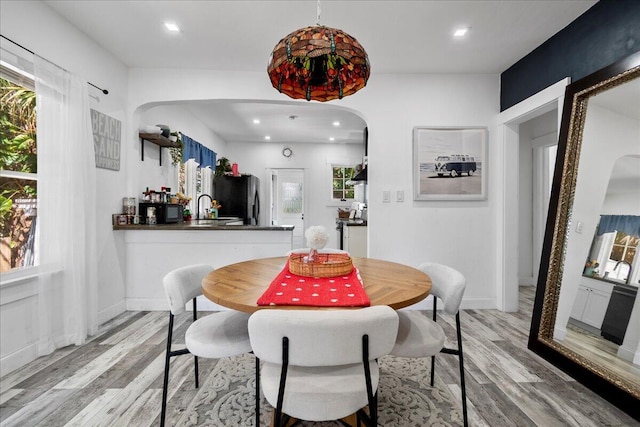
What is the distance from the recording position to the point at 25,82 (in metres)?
2.24

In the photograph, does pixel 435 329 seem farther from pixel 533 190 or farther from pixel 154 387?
pixel 533 190

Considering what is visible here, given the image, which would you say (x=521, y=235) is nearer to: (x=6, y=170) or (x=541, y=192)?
(x=541, y=192)

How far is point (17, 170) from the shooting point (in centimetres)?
223

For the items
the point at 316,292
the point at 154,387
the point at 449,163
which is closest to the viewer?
the point at 316,292

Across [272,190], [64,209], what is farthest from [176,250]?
[272,190]

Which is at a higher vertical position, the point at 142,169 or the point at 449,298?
the point at 142,169

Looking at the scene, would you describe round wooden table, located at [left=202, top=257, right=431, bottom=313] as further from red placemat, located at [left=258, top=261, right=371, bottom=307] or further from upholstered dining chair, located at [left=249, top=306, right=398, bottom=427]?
upholstered dining chair, located at [left=249, top=306, right=398, bottom=427]

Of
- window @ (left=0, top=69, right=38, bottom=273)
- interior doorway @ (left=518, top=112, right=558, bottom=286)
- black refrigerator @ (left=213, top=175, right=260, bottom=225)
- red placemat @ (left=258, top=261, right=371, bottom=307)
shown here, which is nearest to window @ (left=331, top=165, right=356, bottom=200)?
black refrigerator @ (left=213, top=175, right=260, bottom=225)

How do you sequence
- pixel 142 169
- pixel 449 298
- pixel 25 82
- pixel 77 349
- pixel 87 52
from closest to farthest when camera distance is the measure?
pixel 449 298
pixel 25 82
pixel 77 349
pixel 87 52
pixel 142 169

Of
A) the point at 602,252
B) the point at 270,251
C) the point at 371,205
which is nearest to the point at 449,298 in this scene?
the point at 602,252

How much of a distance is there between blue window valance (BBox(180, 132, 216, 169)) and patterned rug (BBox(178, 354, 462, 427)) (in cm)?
346

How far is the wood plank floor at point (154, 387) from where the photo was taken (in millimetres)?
1655

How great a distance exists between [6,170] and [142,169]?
1.40 meters

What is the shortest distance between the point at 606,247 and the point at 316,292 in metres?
2.06
